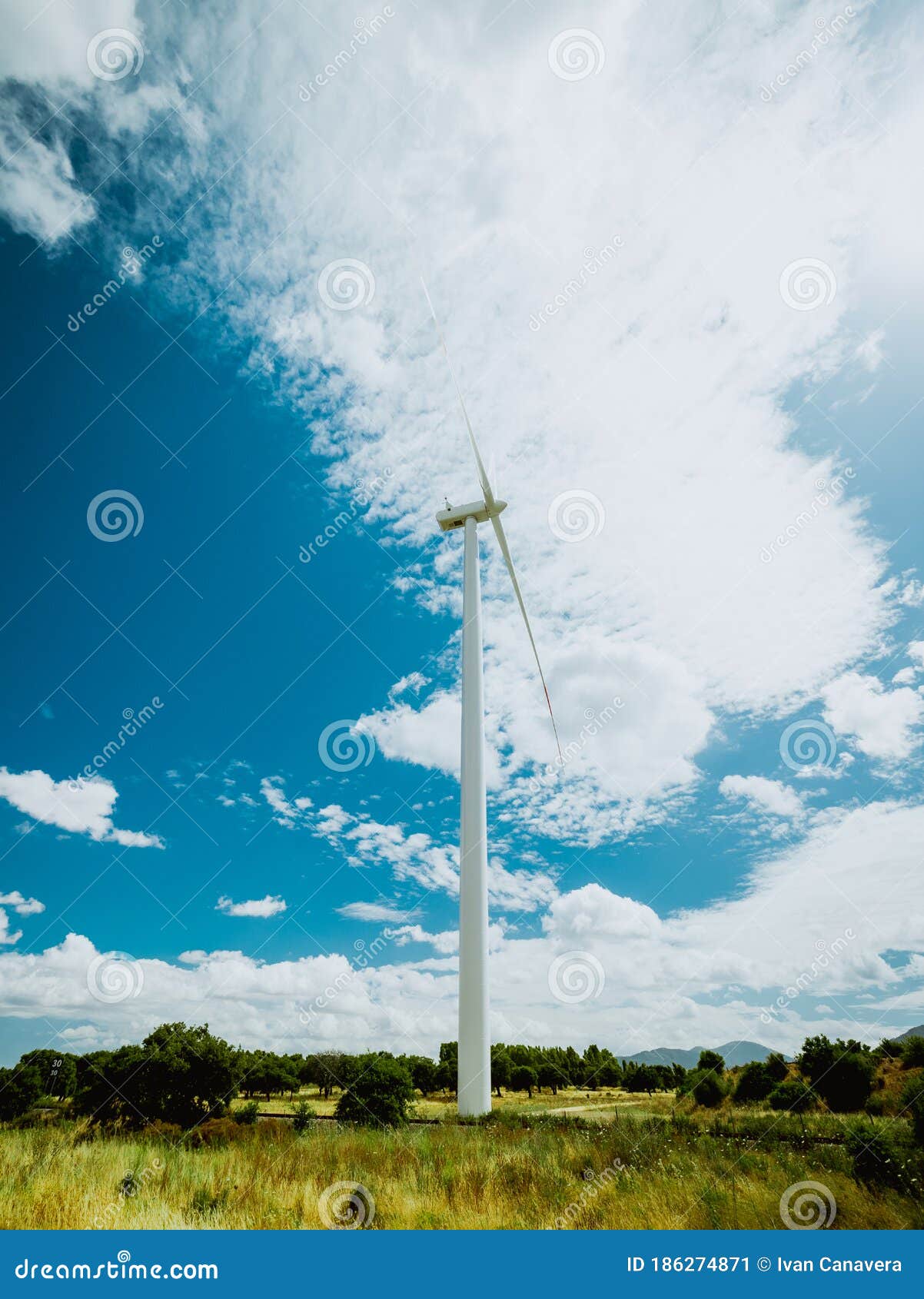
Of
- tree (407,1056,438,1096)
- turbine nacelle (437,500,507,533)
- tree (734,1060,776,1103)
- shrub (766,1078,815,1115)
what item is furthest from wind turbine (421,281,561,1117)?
tree (407,1056,438,1096)

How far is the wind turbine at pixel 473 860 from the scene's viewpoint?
2238 cm

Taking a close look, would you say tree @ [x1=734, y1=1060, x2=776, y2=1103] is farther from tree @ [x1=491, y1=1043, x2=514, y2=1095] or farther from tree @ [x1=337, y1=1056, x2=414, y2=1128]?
tree @ [x1=491, y1=1043, x2=514, y2=1095]

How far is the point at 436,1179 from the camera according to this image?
513 inches

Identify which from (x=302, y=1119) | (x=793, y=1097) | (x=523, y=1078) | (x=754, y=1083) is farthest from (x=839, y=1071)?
(x=523, y=1078)

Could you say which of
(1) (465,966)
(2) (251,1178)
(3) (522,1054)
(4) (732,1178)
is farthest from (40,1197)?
(3) (522,1054)

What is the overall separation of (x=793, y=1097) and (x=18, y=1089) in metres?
27.3

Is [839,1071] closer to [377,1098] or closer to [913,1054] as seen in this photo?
[913,1054]

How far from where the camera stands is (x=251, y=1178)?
1284 cm

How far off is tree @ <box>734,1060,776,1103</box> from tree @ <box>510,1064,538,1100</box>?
1079 inches

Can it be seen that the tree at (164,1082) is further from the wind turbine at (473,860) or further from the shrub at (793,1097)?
the shrub at (793,1097)

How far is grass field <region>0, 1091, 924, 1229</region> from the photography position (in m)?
10.9

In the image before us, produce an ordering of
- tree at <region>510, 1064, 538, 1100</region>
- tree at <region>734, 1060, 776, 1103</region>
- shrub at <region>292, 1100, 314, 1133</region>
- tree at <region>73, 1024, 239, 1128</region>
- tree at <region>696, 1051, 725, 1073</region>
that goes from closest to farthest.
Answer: tree at <region>73, 1024, 239, 1128</region> < shrub at <region>292, 1100, 314, 1133</region> < tree at <region>734, 1060, 776, 1103</region> < tree at <region>696, 1051, 725, 1073</region> < tree at <region>510, 1064, 538, 1100</region>

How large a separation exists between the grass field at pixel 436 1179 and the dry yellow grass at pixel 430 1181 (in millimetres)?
37

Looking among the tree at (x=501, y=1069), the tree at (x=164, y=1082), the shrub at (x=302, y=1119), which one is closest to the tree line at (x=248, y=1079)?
the tree at (x=164, y=1082)
